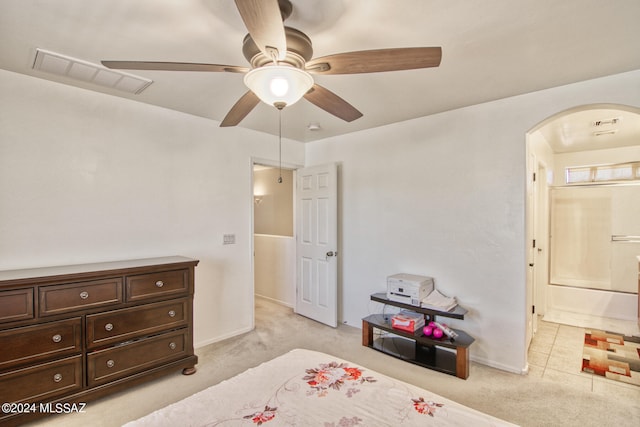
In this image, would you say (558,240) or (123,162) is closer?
(123,162)

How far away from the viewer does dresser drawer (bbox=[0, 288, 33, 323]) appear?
1.93 meters

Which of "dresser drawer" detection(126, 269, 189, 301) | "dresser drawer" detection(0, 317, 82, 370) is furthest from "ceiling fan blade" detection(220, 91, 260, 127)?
"dresser drawer" detection(0, 317, 82, 370)

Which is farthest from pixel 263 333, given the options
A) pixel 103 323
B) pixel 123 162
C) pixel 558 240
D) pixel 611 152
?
pixel 611 152

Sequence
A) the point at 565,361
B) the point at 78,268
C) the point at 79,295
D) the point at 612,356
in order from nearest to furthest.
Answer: the point at 79,295, the point at 78,268, the point at 565,361, the point at 612,356

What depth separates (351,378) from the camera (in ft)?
5.02

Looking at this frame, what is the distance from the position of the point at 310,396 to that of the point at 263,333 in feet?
8.14

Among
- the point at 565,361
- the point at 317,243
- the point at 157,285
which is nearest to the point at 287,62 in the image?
the point at 157,285

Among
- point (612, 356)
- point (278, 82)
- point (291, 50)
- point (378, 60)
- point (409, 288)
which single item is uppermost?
point (291, 50)

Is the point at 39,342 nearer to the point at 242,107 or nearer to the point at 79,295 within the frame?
the point at 79,295

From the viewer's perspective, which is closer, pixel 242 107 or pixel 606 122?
pixel 242 107

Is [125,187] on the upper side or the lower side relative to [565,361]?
upper

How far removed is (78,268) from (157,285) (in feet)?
1.83

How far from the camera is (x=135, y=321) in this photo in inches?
96.7

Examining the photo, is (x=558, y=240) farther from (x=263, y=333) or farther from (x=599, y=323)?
(x=263, y=333)
